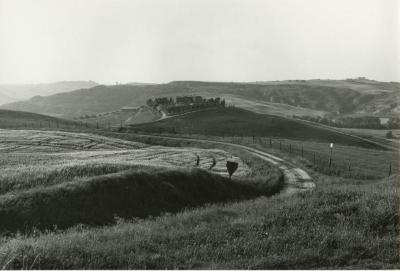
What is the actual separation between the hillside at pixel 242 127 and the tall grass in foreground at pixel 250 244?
73424 millimetres

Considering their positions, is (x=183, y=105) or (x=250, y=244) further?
(x=183, y=105)

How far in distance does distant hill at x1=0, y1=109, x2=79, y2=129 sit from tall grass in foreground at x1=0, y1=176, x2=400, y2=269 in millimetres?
79438

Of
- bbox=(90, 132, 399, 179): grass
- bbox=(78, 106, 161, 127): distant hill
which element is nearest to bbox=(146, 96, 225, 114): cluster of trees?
bbox=(78, 106, 161, 127): distant hill

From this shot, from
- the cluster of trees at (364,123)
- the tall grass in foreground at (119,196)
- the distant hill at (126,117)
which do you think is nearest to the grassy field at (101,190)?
the tall grass in foreground at (119,196)

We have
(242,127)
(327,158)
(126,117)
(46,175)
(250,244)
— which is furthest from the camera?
(126,117)

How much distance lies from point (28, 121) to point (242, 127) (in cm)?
4398

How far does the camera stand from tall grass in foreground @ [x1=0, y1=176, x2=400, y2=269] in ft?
41.8

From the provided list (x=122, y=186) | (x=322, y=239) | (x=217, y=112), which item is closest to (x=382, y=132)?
(x=217, y=112)

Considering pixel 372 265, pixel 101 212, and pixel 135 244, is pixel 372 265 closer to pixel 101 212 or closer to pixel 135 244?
pixel 135 244

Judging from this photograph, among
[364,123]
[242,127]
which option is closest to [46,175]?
[242,127]

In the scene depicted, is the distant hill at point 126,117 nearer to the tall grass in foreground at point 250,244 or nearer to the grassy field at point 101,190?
the grassy field at point 101,190

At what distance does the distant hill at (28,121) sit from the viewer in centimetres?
9238

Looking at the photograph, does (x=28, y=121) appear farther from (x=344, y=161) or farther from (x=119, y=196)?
(x=119, y=196)

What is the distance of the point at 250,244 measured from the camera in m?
14.5
